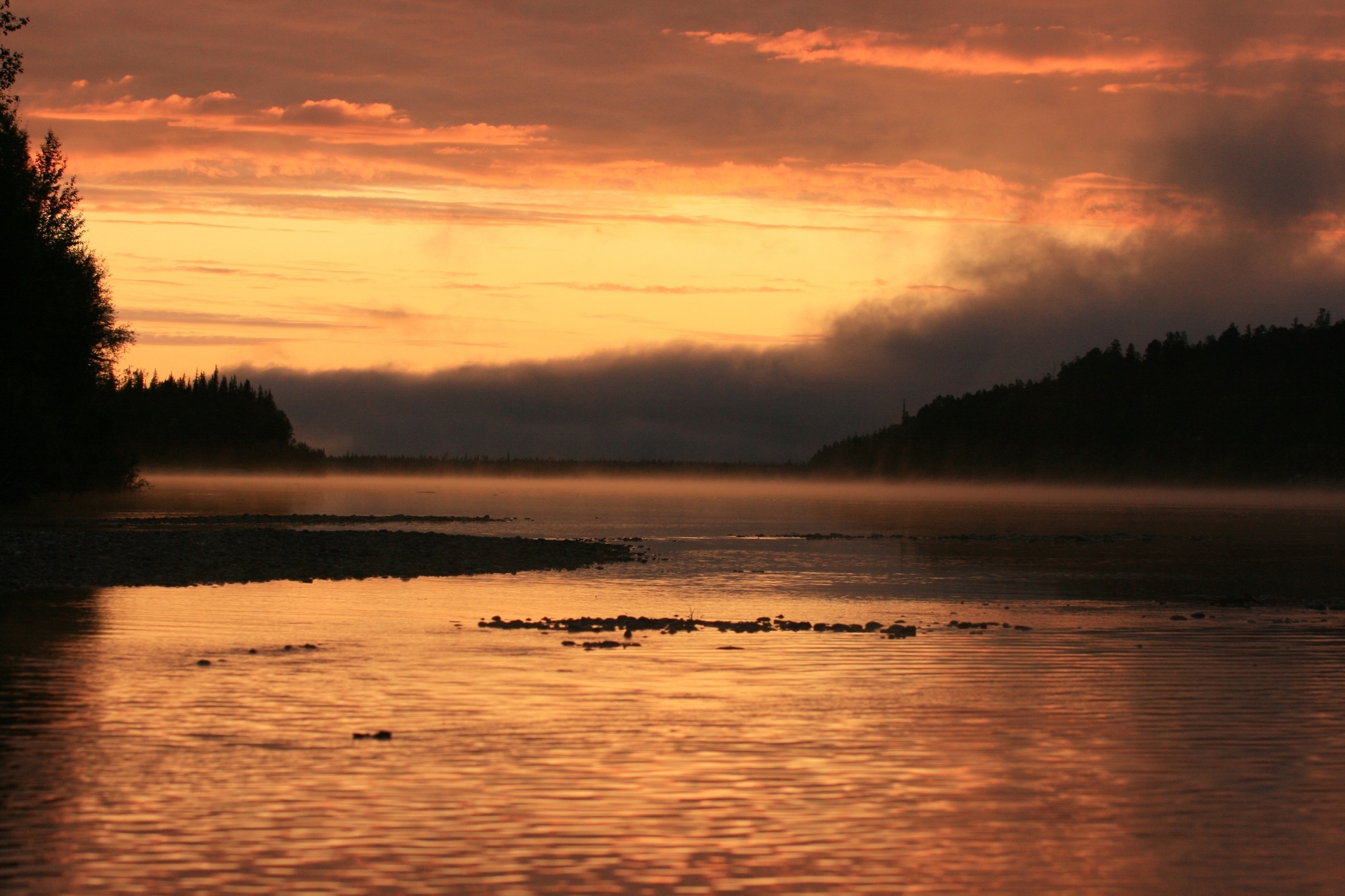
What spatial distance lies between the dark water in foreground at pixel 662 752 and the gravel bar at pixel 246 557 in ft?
16.4

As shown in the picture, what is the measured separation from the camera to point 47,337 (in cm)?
6894

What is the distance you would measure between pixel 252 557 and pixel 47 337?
27.9 meters

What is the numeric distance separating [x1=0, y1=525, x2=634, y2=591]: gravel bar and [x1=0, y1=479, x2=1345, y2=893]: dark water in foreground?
501 cm

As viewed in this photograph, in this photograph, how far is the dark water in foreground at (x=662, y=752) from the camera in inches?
499

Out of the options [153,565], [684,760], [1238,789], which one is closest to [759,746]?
[684,760]

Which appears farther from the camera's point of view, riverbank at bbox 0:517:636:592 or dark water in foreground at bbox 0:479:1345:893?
riverbank at bbox 0:517:636:592

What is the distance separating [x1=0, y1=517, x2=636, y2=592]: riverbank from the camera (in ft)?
141

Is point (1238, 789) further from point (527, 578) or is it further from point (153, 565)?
point (153, 565)

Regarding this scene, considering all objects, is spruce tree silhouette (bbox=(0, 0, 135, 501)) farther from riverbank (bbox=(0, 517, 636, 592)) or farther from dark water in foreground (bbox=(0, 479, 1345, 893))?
dark water in foreground (bbox=(0, 479, 1345, 893))

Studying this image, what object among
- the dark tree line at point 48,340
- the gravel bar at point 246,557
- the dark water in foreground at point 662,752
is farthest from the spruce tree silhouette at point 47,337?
the dark water in foreground at point 662,752

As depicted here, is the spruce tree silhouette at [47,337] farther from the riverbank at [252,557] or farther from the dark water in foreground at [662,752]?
the dark water in foreground at [662,752]

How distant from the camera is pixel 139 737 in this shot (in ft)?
59.2

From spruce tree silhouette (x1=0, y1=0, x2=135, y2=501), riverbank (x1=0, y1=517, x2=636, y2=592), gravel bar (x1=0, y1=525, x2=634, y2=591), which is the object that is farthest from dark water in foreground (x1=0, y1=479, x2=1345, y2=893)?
spruce tree silhouette (x1=0, y1=0, x2=135, y2=501)

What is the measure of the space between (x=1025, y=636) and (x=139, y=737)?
67.2 feet
